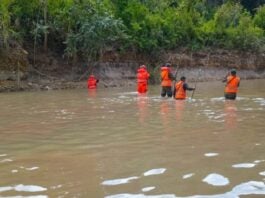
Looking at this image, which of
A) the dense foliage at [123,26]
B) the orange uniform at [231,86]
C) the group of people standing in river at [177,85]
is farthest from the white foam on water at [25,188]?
the dense foliage at [123,26]

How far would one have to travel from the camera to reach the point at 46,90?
24.8 m

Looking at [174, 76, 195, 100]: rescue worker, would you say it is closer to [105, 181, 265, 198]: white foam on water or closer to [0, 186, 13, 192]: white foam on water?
[105, 181, 265, 198]: white foam on water

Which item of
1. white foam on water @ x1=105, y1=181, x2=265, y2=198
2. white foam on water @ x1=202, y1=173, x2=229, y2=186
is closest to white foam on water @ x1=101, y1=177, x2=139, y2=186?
white foam on water @ x1=105, y1=181, x2=265, y2=198

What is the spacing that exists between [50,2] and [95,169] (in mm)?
24127

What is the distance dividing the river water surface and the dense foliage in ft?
53.6

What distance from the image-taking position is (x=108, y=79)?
99.2 feet

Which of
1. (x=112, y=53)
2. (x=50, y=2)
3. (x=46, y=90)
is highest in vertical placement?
(x=50, y=2)

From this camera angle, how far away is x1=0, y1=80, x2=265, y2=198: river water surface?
5.41 meters

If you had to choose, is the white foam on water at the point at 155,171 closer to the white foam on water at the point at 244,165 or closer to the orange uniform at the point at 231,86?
the white foam on water at the point at 244,165

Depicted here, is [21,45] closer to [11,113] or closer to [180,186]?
[11,113]

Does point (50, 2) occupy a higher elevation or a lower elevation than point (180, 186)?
higher

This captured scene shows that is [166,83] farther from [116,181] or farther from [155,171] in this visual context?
[116,181]

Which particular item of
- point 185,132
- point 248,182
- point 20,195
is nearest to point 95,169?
point 20,195

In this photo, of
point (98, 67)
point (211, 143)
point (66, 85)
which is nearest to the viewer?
point (211, 143)
